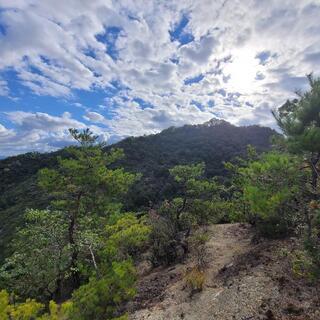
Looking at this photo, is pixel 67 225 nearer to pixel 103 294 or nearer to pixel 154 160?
pixel 103 294

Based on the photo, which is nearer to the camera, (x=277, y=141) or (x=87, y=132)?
(x=277, y=141)

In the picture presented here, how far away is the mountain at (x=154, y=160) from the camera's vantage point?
116 ft

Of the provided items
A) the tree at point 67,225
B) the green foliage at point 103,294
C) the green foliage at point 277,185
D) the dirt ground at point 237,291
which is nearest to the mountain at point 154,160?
the tree at point 67,225

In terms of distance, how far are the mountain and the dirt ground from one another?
19.5 metres

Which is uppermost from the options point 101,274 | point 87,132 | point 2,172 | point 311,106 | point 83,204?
point 2,172

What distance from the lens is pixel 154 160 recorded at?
164 ft

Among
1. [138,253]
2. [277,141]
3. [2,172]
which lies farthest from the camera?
[2,172]

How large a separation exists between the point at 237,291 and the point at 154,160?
42.0 metres

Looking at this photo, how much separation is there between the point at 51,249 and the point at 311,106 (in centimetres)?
931

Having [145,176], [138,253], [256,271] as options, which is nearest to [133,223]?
[138,253]

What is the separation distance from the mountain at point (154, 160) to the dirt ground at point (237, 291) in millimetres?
19461

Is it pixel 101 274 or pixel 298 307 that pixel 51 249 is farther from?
pixel 298 307

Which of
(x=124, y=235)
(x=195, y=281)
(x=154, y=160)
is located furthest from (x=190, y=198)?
(x=154, y=160)

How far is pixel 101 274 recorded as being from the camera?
28.0 ft
